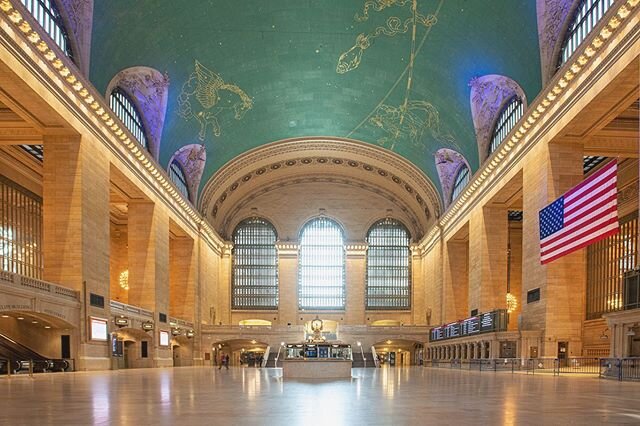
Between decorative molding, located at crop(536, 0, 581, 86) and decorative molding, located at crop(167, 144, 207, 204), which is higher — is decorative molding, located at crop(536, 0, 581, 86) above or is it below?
above

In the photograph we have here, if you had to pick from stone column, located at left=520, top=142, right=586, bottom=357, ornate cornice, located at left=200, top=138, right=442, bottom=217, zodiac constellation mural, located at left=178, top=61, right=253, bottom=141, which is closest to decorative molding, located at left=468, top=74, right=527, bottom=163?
stone column, located at left=520, top=142, right=586, bottom=357

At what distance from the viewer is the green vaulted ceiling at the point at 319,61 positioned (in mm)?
25359

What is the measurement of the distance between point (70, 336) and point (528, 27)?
1925 centimetres

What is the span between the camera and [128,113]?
30344 millimetres

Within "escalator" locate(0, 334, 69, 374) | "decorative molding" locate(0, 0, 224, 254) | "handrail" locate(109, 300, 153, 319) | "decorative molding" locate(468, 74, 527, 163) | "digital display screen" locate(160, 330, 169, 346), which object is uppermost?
"decorative molding" locate(468, 74, 527, 163)

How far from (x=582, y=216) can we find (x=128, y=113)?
20.3m

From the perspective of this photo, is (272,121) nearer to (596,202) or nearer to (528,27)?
(528,27)

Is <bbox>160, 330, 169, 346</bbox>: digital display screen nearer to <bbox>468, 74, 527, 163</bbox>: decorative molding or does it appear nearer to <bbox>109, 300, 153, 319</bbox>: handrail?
<bbox>109, 300, 153, 319</bbox>: handrail

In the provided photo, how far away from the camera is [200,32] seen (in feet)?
92.9

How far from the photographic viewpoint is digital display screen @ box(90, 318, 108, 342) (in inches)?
952

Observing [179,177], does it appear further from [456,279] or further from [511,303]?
[511,303]

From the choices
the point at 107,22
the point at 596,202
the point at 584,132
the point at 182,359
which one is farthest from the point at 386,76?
the point at 182,359

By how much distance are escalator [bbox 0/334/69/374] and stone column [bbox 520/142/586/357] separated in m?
16.6

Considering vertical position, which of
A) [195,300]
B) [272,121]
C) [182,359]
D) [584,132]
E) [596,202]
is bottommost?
[182,359]
